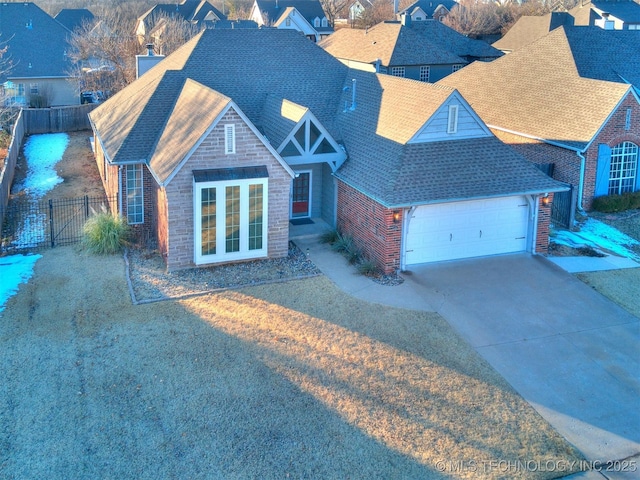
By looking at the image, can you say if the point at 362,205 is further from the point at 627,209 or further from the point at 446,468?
the point at 627,209

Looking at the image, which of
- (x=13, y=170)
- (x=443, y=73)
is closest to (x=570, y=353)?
(x=13, y=170)

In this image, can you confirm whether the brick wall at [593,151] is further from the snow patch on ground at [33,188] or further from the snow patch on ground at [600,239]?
the snow patch on ground at [33,188]

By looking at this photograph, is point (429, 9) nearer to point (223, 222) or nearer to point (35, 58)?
point (35, 58)

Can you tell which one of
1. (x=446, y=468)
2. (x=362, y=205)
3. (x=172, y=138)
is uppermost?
(x=172, y=138)

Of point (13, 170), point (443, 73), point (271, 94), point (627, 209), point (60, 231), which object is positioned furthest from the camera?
point (443, 73)

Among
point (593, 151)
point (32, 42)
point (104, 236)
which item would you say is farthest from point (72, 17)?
point (593, 151)

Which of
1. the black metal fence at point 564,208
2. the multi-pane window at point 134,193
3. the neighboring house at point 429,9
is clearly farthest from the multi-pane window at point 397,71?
the neighboring house at point 429,9
